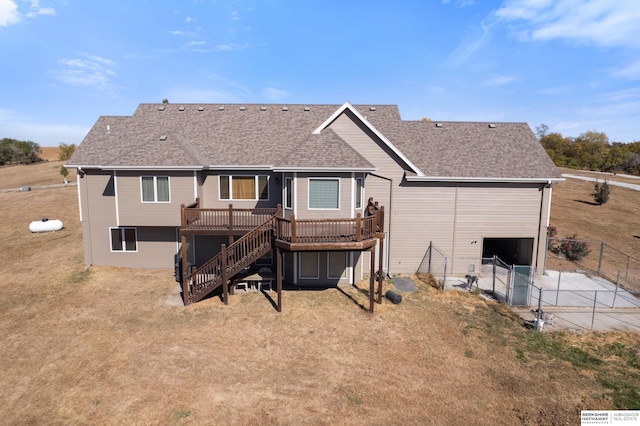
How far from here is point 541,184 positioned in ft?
67.1

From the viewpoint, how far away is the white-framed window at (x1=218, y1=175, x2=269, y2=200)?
20031mm

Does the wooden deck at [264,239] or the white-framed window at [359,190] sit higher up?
the white-framed window at [359,190]

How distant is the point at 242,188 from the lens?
20.1 meters

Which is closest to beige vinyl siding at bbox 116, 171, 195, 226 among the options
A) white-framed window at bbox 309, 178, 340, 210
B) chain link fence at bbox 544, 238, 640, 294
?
white-framed window at bbox 309, 178, 340, 210

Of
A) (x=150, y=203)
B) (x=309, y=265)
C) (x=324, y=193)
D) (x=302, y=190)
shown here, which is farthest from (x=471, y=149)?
(x=150, y=203)

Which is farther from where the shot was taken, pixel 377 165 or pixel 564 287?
pixel 377 165

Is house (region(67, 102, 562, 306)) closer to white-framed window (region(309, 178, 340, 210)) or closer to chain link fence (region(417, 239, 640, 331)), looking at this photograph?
white-framed window (region(309, 178, 340, 210))

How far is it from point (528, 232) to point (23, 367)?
24.9 metres

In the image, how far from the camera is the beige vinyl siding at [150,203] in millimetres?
18359

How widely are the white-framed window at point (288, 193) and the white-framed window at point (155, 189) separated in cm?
642

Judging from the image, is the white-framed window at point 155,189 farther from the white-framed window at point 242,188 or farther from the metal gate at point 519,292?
the metal gate at point 519,292

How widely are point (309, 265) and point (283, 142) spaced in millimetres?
8072

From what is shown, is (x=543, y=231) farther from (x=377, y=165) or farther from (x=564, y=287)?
(x=377, y=165)

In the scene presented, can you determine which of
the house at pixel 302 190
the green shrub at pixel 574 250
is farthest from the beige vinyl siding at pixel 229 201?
the green shrub at pixel 574 250
